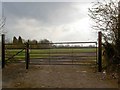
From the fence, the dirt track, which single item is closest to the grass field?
the fence

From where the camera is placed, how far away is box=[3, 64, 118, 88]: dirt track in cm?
1067

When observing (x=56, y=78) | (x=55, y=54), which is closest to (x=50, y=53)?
(x=55, y=54)

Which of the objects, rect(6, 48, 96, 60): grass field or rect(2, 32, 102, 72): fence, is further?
rect(6, 48, 96, 60): grass field

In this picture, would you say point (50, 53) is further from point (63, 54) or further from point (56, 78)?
point (56, 78)

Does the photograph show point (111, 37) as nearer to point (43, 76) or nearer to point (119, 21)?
point (119, 21)

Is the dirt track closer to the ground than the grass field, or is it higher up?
closer to the ground

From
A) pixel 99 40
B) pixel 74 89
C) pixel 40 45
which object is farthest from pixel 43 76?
pixel 40 45

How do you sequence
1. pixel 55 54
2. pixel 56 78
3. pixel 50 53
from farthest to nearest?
pixel 55 54 → pixel 50 53 → pixel 56 78

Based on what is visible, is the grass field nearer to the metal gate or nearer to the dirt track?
the metal gate

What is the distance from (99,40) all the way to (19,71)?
4.12 metres

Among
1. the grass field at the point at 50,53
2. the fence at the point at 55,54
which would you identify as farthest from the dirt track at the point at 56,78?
the grass field at the point at 50,53

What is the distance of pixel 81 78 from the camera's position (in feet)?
39.2

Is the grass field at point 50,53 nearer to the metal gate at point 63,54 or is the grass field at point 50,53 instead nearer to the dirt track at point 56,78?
the metal gate at point 63,54

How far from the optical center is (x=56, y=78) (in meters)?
11.9
